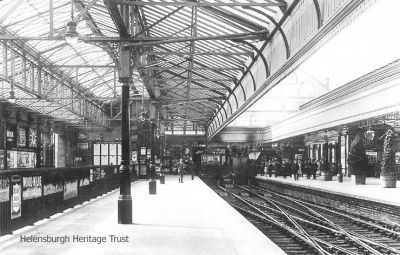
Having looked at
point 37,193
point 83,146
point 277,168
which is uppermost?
point 83,146

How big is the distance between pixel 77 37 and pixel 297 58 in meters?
4.02

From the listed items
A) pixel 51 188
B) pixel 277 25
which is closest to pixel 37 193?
pixel 51 188

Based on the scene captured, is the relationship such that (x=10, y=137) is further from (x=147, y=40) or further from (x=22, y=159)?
(x=147, y=40)

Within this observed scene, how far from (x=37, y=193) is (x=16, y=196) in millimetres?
1420

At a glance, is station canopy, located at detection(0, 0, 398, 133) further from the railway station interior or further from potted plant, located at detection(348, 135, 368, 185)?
potted plant, located at detection(348, 135, 368, 185)

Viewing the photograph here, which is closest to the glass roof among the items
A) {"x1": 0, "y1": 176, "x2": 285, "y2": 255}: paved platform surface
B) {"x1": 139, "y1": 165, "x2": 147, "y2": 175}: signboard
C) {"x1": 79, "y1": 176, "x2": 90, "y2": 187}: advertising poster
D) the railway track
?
{"x1": 79, "y1": 176, "x2": 90, "y2": 187}: advertising poster

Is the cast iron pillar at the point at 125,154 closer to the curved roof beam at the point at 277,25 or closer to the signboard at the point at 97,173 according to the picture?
the curved roof beam at the point at 277,25

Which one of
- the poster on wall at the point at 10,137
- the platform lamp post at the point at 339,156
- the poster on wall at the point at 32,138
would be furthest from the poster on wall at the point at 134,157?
the platform lamp post at the point at 339,156

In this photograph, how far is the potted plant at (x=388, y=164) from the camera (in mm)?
21406

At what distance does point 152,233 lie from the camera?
977 cm

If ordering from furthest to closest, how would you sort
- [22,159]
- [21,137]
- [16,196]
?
[22,159]
[21,137]
[16,196]

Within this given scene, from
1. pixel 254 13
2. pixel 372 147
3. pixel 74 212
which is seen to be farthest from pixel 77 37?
pixel 372 147

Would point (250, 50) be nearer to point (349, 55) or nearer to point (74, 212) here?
point (74, 212)

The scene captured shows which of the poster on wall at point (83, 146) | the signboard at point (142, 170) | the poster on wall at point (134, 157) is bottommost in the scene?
the signboard at point (142, 170)
